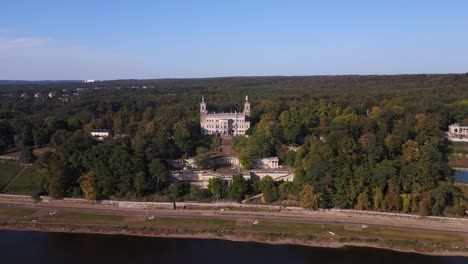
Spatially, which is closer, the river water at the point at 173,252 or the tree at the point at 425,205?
the river water at the point at 173,252

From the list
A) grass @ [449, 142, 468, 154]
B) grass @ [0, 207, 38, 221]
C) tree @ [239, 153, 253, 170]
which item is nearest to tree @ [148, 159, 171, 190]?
tree @ [239, 153, 253, 170]

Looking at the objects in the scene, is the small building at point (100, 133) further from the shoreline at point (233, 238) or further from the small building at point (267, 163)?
the shoreline at point (233, 238)

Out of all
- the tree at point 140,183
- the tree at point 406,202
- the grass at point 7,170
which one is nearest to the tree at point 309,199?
the tree at point 406,202

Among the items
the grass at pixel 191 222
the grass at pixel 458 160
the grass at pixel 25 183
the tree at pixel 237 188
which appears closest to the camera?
the grass at pixel 191 222

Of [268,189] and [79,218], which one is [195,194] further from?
[79,218]

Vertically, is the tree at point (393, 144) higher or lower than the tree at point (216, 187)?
higher

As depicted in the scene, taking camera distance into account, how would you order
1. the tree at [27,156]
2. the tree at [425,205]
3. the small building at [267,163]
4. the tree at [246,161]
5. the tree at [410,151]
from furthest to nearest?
the tree at [27,156], the small building at [267,163], the tree at [246,161], the tree at [410,151], the tree at [425,205]

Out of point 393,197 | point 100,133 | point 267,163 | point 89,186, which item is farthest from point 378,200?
point 100,133
